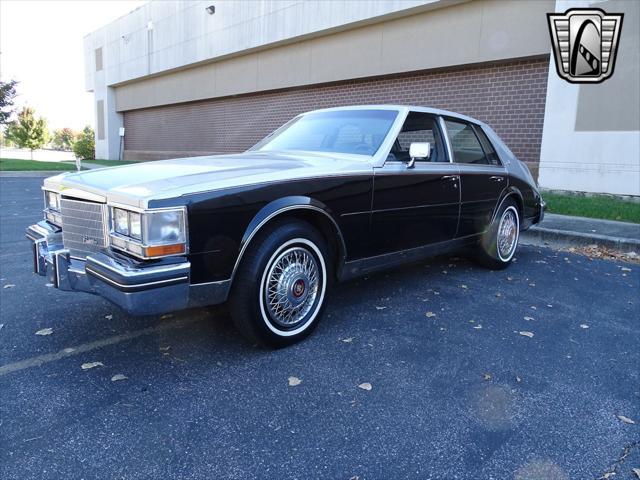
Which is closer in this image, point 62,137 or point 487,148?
point 487,148

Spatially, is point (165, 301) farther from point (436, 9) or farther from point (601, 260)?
point (436, 9)

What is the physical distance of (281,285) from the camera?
3094 millimetres

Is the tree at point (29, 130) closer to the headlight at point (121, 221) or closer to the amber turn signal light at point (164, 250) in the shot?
the headlight at point (121, 221)

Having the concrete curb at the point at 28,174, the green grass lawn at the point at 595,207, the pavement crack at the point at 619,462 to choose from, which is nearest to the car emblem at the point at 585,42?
the green grass lawn at the point at 595,207

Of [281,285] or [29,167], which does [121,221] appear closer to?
[281,285]

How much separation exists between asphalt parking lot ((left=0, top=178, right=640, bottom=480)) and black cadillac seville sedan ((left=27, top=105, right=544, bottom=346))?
0.44m

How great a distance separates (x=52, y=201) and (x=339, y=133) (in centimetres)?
226

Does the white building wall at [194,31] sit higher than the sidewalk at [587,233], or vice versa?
the white building wall at [194,31]

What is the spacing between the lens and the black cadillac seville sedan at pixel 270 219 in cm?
261

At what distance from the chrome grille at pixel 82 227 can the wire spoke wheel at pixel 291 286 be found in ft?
3.35

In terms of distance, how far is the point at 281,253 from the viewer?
3059mm

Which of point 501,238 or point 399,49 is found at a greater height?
point 399,49

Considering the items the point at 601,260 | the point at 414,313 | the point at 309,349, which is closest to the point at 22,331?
the point at 309,349

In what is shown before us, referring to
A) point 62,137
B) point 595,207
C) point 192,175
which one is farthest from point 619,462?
point 62,137
